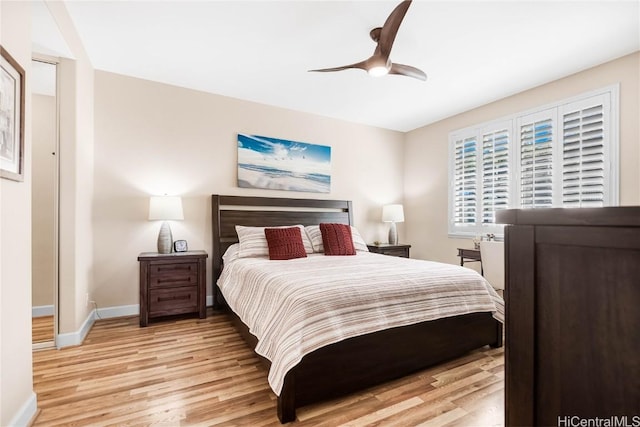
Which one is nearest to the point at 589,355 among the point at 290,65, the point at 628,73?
the point at 290,65

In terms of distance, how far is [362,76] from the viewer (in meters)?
3.35

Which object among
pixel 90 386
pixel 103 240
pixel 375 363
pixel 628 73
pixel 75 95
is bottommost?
pixel 90 386

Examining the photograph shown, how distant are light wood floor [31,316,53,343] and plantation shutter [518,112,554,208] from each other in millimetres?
4985

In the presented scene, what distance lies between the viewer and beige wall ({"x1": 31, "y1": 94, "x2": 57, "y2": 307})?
2586mm

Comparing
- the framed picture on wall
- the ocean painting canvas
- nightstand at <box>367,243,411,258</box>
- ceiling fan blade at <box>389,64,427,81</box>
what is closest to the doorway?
the framed picture on wall

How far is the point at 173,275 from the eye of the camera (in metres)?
3.20

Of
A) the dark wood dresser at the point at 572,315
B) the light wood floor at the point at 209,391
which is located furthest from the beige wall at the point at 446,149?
the dark wood dresser at the point at 572,315

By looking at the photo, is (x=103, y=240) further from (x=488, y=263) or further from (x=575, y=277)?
(x=488, y=263)

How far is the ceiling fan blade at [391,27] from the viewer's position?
6.13ft

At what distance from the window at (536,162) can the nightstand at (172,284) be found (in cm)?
316

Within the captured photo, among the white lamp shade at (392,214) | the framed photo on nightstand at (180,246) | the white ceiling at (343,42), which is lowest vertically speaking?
Result: the framed photo on nightstand at (180,246)

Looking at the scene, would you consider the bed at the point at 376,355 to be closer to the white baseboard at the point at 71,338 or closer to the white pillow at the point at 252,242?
the white pillow at the point at 252,242

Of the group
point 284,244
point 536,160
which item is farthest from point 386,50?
point 536,160

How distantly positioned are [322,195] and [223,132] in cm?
165
